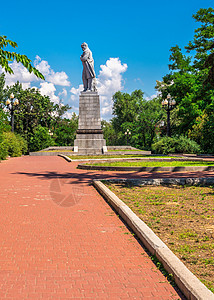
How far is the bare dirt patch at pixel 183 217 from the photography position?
3861 mm

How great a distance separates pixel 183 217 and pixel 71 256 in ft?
8.55

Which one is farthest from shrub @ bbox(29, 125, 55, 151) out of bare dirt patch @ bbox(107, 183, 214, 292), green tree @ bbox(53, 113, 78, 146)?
bare dirt patch @ bbox(107, 183, 214, 292)

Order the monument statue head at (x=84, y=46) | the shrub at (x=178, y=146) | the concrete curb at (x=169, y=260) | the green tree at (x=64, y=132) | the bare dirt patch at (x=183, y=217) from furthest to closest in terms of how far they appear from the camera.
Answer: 1. the green tree at (x=64, y=132)
2. the monument statue head at (x=84, y=46)
3. the shrub at (x=178, y=146)
4. the bare dirt patch at (x=183, y=217)
5. the concrete curb at (x=169, y=260)

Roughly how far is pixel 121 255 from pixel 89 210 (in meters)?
2.67

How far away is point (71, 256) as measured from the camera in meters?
4.14

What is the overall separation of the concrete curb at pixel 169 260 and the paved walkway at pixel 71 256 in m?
0.13

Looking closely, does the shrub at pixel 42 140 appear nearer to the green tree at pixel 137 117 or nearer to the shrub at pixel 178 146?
the green tree at pixel 137 117

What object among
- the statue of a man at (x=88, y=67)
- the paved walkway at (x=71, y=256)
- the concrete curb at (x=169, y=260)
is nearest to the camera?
the concrete curb at (x=169, y=260)

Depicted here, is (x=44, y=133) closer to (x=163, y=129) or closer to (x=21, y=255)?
(x=163, y=129)

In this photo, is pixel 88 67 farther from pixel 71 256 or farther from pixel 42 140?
pixel 71 256

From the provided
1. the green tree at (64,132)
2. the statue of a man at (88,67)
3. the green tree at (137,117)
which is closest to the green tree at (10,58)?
the statue of a man at (88,67)

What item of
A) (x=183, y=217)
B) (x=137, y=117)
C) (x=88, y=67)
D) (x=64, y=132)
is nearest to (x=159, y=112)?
(x=137, y=117)

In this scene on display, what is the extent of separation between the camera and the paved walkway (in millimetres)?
3211

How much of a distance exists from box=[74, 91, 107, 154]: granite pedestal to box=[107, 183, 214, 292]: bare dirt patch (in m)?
20.0
